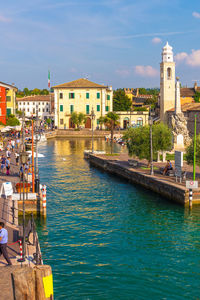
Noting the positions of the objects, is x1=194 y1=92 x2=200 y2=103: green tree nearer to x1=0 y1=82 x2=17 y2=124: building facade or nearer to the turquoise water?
x1=0 y1=82 x2=17 y2=124: building facade

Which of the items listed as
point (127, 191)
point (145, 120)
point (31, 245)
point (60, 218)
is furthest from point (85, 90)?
point (31, 245)

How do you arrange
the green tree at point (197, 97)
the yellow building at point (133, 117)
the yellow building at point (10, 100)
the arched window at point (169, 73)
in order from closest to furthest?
1. the arched window at point (169, 73)
2. the yellow building at point (10, 100)
3. the yellow building at point (133, 117)
4. the green tree at point (197, 97)

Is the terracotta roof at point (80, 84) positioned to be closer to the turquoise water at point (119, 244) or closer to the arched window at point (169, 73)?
the arched window at point (169, 73)

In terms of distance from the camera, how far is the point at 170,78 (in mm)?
75062

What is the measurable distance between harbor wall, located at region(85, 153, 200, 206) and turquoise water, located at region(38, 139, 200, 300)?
2.33ft

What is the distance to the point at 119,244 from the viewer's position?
18.5m

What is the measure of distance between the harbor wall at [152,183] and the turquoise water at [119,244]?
0.71m

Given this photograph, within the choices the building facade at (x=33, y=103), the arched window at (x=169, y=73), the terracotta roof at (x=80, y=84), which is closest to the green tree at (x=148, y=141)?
the arched window at (x=169, y=73)

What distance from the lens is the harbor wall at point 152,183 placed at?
25.8 m

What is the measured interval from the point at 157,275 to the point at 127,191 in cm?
1635

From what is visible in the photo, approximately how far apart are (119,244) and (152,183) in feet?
40.8

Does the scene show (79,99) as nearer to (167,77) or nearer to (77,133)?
(77,133)

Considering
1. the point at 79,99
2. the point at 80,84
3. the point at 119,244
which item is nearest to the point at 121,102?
the point at 80,84

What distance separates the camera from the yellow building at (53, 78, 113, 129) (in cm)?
9781
